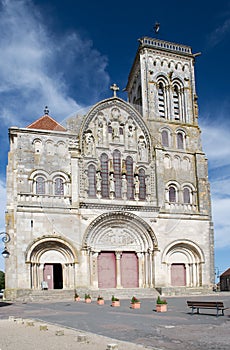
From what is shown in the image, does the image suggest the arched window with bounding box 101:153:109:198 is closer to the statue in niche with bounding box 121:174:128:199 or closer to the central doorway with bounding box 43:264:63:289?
the statue in niche with bounding box 121:174:128:199

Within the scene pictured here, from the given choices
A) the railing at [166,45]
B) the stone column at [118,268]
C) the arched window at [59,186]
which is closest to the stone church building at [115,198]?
the stone column at [118,268]

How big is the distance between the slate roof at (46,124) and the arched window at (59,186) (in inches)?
176

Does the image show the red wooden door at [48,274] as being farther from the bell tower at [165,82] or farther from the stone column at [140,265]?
the bell tower at [165,82]

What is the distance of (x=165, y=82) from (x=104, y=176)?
11.2 m

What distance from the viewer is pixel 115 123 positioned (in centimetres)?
3653

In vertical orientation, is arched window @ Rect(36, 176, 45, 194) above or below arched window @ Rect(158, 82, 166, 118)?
below

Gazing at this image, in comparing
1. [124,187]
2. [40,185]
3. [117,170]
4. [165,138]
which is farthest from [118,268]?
[165,138]

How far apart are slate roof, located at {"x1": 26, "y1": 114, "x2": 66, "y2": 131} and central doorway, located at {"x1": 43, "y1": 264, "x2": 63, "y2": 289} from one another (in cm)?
1084

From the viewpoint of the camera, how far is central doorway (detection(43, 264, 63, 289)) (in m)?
31.8

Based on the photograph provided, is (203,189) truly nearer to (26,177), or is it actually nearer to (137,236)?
(137,236)

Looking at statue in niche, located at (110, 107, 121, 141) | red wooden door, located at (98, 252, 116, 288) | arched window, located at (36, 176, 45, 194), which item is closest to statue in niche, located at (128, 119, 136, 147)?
statue in niche, located at (110, 107, 121, 141)

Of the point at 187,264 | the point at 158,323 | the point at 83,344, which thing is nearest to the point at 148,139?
the point at 187,264

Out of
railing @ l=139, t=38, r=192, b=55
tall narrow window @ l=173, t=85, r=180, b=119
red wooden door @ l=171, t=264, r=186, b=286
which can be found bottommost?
red wooden door @ l=171, t=264, r=186, b=286

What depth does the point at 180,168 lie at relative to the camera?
1475 inches
